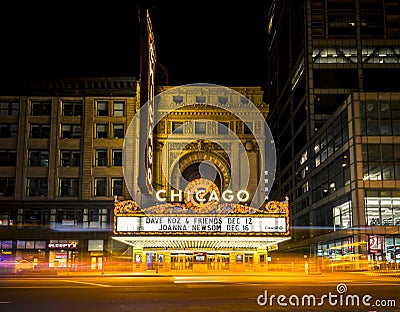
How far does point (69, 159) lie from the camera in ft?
192

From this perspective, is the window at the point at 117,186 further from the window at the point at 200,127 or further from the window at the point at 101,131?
the window at the point at 200,127

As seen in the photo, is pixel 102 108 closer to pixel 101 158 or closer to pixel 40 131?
pixel 101 158

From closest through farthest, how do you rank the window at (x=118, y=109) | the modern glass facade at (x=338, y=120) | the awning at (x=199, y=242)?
the awning at (x=199, y=242)
the modern glass facade at (x=338, y=120)
the window at (x=118, y=109)

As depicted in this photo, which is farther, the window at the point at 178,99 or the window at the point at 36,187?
the window at the point at 178,99

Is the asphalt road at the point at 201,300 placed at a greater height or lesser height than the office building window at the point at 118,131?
lesser

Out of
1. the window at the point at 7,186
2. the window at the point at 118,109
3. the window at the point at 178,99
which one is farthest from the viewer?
the window at the point at 178,99

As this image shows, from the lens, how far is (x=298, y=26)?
77.9 metres

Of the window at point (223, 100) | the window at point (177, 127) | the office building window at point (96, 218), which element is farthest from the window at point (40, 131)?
the window at point (223, 100)

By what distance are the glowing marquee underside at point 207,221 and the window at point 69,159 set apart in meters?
18.4

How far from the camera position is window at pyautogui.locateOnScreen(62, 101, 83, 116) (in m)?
59.3

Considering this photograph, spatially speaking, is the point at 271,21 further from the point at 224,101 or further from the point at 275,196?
the point at 224,101

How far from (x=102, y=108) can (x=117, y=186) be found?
9.09 meters

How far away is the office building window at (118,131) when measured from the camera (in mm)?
58594

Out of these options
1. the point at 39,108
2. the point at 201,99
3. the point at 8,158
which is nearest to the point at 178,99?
the point at 201,99
